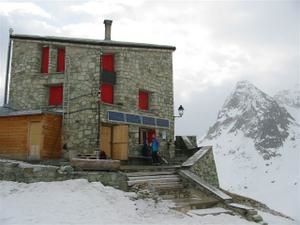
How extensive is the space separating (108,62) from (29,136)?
585 centimetres

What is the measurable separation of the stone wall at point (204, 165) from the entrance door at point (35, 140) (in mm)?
6907

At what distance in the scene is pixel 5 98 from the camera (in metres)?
21.4

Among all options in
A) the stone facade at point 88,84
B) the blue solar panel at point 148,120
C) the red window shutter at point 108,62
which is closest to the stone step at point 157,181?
the stone facade at point 88,84

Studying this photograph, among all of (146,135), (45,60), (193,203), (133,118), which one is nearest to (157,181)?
(193,203)

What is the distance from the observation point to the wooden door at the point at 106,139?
63.5 feet

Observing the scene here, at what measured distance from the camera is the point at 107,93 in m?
20.2

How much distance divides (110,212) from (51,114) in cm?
908

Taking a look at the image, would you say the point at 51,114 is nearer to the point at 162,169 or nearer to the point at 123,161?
the point at 123,161

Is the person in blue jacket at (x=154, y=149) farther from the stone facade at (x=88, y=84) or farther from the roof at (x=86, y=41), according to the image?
the roof at (x=86, y=41)

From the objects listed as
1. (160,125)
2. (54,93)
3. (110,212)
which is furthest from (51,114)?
(110,212)

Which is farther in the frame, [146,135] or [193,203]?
[146,135]

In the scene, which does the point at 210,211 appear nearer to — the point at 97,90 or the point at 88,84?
the point at 97,90

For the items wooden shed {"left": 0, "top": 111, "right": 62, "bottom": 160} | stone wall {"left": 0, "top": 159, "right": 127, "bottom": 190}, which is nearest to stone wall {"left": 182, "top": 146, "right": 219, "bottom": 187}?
stone wall {"left": 0, "top": 159, "right": 127, "bottom": 190}

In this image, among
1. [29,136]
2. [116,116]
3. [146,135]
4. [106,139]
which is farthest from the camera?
[146,135]
